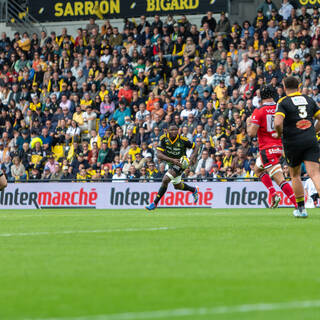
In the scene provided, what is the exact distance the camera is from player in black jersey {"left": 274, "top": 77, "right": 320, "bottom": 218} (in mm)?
14672

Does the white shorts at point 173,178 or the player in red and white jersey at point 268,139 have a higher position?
the player in red and white jersey at point 268,139

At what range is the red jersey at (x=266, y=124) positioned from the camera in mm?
16266

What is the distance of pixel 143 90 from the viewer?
32.2 meters

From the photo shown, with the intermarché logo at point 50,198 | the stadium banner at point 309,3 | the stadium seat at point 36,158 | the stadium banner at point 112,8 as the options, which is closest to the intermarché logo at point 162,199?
the intermarché logo at point 50,198

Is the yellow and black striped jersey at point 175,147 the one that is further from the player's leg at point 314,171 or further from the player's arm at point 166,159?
the player's leg at point 314,171

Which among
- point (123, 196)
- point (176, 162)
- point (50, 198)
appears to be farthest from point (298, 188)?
point (50, 198)

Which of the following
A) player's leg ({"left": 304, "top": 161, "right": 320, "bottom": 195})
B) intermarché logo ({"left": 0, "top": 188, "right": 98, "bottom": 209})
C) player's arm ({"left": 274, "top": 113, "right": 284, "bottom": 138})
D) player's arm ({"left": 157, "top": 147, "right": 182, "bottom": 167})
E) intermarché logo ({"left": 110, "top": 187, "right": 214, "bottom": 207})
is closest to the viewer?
player's arm ({"left": 274, "top": 113, "right": 284, "bottom": 138})

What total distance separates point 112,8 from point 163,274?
31.6 metres

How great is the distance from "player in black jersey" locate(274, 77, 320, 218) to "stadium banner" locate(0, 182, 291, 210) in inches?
424

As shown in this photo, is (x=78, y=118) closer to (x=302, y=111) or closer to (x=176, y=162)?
(x=176, y=162)

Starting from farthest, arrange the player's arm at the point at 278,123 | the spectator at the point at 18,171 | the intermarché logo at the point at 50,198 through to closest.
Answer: the spectator at the point at 18,171
the intermarché logo at the point at 50,198
the player's arm at the point at 278,123

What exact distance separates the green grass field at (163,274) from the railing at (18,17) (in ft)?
94.0

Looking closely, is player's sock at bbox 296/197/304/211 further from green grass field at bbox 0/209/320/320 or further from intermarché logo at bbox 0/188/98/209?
intermarché logo at bbox 0/188/98/209

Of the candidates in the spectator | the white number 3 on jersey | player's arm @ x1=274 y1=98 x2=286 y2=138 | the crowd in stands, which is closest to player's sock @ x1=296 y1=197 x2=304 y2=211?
player's arm @ x1=274 y1=98 x2=286 y2=138
